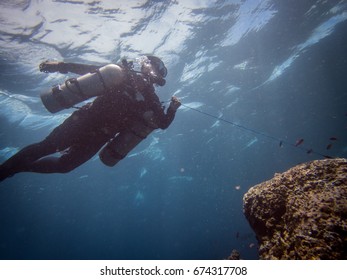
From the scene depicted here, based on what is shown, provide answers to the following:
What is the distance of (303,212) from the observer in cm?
388

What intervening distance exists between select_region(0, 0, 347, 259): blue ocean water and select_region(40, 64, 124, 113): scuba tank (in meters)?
3.14

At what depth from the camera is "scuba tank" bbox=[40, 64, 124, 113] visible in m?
5.76

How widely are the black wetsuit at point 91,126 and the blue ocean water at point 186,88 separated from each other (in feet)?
7.47

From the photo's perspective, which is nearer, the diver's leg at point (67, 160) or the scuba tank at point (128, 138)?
the diver's leg at point (67, 160)

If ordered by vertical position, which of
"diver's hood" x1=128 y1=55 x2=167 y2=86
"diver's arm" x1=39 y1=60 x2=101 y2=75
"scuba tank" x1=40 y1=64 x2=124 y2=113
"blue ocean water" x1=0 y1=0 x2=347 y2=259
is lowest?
"blue ocean water" x1=0 y1=0 x2=347 y2=259

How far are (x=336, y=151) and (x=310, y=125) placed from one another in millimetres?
7136

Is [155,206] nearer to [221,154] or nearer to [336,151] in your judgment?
[221,154]

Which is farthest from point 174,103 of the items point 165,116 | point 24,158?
point 24,158

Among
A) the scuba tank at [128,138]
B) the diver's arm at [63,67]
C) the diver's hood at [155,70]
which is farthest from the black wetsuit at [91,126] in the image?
the diver's arm at [63,67]

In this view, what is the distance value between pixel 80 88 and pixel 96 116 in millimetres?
786

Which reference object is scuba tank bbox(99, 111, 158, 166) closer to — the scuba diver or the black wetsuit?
the scuba diver

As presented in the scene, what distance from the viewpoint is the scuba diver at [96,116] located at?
19.0 ft

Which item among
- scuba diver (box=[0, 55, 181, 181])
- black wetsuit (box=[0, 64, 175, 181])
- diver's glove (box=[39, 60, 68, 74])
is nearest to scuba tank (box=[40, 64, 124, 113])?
scuba diver (box=[0, 55, 181, 181])

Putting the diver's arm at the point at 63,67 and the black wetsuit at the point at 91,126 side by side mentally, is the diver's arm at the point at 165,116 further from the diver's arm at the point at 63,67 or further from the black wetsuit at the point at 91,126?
the diver's arm at the point at 63,67
